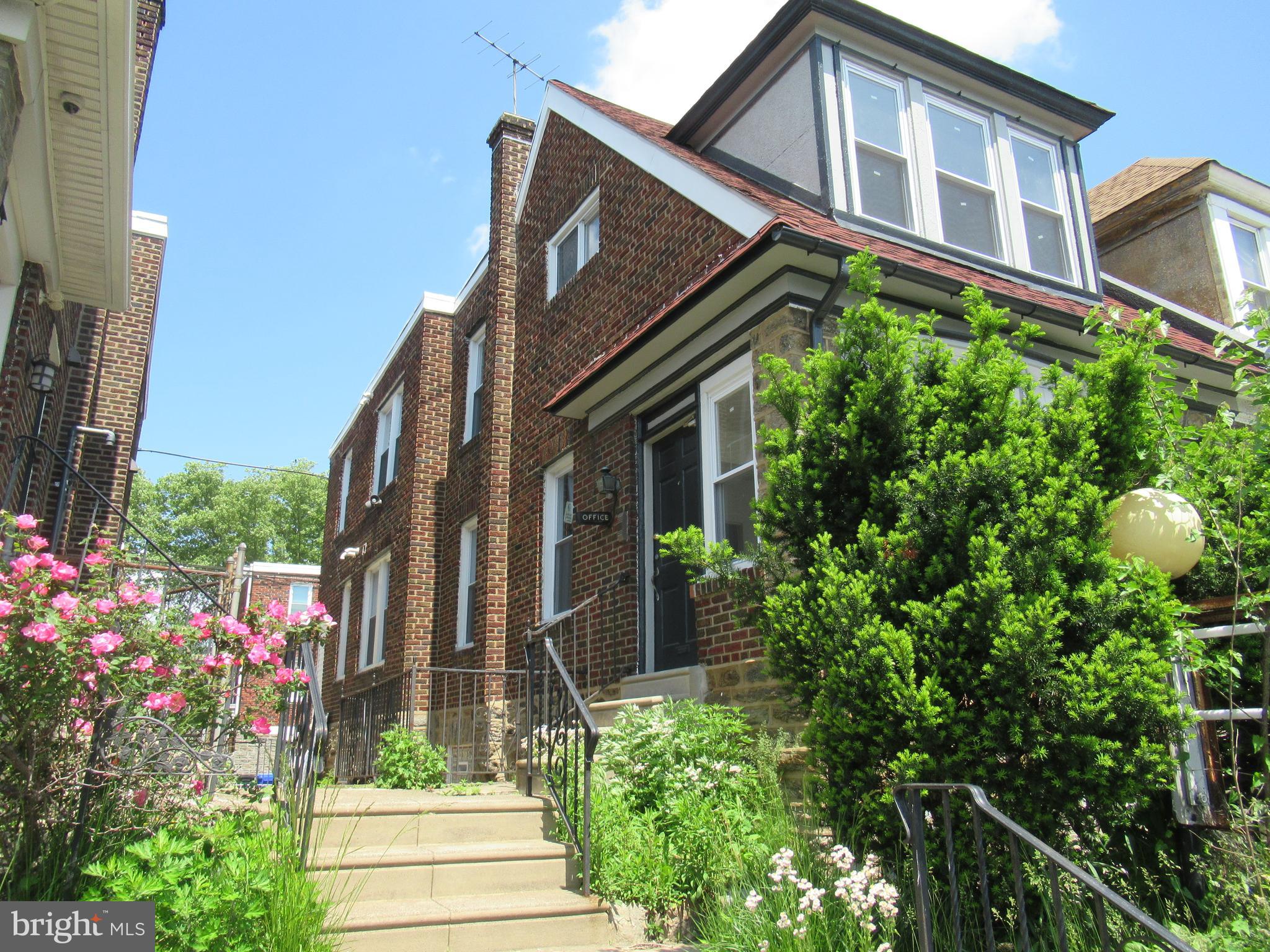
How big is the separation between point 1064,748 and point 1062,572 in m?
0.80

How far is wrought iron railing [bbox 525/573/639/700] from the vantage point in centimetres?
826

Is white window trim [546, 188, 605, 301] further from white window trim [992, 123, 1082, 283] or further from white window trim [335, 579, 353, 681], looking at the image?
white window trim [335, 579, 353, 681]

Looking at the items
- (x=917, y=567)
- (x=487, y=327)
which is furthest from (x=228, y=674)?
(x=487, y=327)

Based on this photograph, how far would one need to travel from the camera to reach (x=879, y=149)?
27.9ft

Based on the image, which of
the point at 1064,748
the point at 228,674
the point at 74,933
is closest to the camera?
the point at 74,933

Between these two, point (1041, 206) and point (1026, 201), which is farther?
point (1041, 206)

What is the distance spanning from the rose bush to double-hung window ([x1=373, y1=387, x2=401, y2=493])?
11348mm

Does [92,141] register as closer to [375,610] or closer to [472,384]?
[472,384]

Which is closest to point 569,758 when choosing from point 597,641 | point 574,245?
point 597,641

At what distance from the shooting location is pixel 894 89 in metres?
8.83

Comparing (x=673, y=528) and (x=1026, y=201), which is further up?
(x=1026, y=201)

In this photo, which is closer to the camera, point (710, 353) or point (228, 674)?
point (228, 674)

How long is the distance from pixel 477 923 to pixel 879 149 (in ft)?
23.6

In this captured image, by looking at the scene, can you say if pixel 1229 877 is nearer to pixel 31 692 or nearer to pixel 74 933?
pixel 74 933
